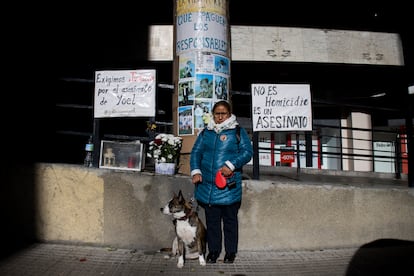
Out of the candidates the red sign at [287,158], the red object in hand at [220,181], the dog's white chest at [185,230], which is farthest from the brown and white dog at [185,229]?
the red sign at [287,158]

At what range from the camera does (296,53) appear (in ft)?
34.9

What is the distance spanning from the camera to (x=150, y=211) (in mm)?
4062

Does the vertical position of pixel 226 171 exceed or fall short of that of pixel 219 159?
it falls short

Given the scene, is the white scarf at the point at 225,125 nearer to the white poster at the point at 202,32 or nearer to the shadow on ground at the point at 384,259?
the white poster at the point at 202,32

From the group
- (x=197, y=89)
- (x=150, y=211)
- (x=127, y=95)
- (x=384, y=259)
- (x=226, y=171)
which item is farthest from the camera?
(x=197, y=89)

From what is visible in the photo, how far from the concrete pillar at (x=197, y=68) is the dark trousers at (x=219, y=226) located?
3.78 ft

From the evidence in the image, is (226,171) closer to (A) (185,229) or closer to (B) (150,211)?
(A) (185,229)

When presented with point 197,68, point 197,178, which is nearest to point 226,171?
point 197,178

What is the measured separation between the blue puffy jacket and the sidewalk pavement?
32.4 inches

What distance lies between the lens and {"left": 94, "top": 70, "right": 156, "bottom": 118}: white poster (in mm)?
4492

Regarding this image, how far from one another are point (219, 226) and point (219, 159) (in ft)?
2.66

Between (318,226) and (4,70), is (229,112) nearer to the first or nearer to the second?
(318,226)

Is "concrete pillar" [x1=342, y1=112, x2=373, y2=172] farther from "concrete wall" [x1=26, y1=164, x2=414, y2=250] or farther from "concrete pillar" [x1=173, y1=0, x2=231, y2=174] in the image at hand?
"concrete pillar" [x1=173, y1=0, x2=231, y2=174]

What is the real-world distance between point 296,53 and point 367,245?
7.76m
